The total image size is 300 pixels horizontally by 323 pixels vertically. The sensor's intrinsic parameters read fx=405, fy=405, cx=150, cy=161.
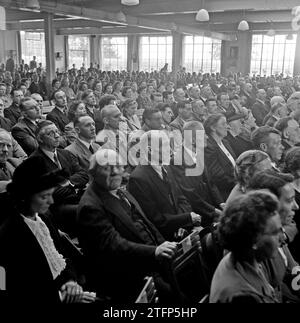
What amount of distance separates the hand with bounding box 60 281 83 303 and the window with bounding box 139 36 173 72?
24773mm

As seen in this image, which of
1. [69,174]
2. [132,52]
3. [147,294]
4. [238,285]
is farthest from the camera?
[132,52]

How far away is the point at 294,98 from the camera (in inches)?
221

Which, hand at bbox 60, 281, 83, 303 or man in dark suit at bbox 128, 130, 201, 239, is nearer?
hand at bbox 60, 281, 83, 303

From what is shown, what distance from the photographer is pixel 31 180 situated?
1946 millimetres

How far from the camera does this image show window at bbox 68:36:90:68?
86.2 feet

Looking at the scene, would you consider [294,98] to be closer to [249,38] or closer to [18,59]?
[249,38]

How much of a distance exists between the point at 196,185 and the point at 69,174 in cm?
101

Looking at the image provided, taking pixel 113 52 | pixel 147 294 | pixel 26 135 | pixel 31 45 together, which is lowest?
pixel 147 294

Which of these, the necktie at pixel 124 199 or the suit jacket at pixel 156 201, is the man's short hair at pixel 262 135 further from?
the necktie at pixel 124 199

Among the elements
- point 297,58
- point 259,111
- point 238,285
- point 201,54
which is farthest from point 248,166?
point 201,54

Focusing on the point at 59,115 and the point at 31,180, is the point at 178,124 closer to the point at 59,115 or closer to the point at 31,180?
the point at 59,115

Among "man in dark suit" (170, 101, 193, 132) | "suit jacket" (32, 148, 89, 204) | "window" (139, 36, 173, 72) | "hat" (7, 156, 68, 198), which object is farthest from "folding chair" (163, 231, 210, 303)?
"window" (139, 36, 173, 72)

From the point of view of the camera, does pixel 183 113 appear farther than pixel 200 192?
Yes

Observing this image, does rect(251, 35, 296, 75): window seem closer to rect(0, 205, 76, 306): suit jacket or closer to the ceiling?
the ceiling
